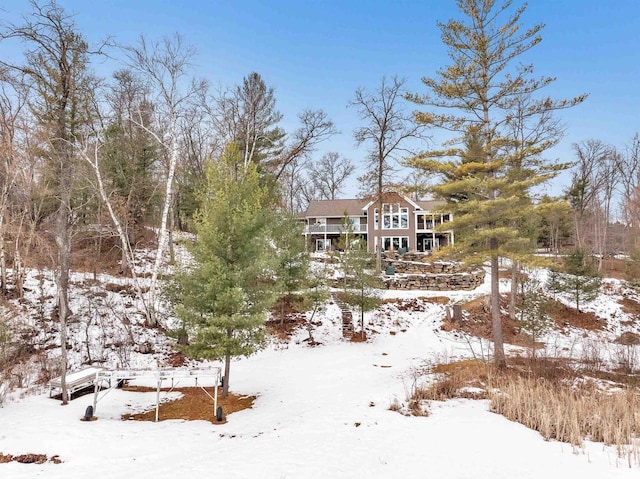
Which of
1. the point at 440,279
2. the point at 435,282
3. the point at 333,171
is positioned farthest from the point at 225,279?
the point at 333,171

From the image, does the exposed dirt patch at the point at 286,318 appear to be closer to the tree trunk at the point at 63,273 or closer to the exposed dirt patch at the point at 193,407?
the exposed dirt patch at the point at 193,407

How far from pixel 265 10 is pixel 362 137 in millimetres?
9042

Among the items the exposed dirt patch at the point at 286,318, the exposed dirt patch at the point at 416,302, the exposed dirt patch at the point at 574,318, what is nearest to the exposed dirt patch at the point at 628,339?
the exposed dirt patch at the point at 574,318

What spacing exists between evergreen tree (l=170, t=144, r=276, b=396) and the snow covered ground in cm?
175

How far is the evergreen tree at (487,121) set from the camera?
36.2ft

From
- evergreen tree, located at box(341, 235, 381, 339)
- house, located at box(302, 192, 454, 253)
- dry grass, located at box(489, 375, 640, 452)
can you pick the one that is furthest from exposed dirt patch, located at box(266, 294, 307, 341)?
house, located at box(302, 192, 454, 253)

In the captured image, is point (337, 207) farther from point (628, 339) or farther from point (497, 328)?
point (497, 328)

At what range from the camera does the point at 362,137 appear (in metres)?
22.8

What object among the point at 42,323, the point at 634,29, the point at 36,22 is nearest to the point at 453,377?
the point at 42,323

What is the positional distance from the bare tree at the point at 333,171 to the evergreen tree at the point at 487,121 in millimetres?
35648

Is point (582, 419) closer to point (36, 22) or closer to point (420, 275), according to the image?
point (420, 275)

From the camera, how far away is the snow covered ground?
209 inches

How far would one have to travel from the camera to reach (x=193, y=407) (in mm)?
8516

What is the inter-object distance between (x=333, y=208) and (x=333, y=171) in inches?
440
